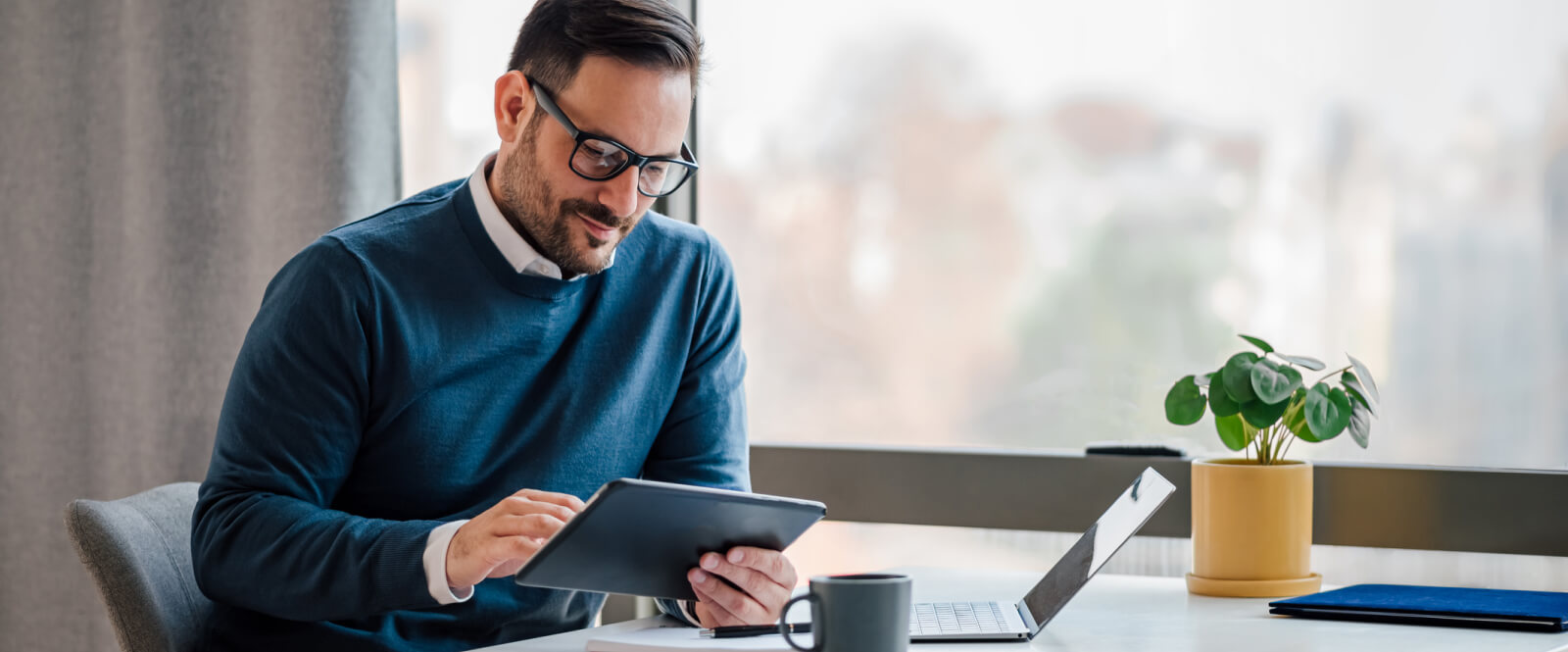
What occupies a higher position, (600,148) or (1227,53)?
(1227,53)

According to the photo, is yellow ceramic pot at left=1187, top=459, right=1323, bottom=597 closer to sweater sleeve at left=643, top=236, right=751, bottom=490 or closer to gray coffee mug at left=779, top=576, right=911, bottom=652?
sweater sleeve at left=643, top=236, right=751, bottom=490

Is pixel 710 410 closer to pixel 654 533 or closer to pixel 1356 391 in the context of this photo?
pixel 654 533

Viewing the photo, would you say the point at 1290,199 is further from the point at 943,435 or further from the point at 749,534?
the point at 749,534

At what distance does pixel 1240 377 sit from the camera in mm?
1581

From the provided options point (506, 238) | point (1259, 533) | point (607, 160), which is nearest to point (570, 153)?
point (607, 160)

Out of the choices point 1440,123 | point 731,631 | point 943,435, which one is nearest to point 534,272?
point 731,631

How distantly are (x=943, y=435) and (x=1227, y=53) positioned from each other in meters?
0.71

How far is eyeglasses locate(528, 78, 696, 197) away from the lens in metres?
1.48

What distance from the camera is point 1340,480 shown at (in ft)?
6.11

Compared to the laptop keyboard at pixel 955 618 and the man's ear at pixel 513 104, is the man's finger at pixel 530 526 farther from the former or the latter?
the man's ear at pixel 513 104

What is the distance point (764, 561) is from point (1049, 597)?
32cm

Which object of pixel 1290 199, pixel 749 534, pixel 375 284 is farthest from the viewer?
pixel 1290 199

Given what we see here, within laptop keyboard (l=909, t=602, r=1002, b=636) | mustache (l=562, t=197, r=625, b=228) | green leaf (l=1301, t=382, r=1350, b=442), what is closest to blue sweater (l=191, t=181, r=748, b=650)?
mustache (l=562, t=197, r=625, b=228)

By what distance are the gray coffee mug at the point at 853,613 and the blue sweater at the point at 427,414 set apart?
427 millimetres
